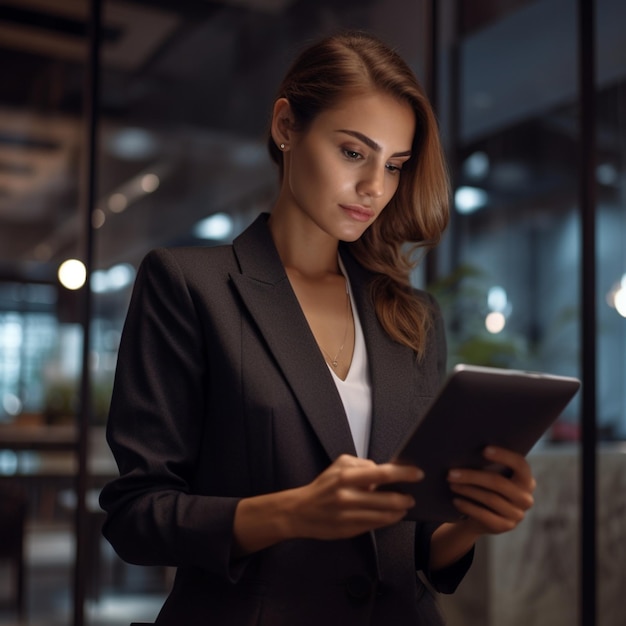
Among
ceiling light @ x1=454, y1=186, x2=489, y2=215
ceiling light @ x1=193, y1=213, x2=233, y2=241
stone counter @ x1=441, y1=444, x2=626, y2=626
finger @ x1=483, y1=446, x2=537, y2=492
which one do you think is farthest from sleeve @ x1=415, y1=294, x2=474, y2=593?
ceiling light @ x1=454, y1=186, x2=489, y2=215

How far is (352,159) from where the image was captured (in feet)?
4.78

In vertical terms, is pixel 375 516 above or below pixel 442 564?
above

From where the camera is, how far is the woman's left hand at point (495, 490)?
118cm

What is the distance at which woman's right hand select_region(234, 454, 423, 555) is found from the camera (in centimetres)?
108

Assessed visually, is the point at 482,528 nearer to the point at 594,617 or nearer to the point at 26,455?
the point at 594,617

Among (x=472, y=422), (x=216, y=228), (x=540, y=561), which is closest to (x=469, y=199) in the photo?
(x=216, y=228)

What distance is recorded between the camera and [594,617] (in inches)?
130

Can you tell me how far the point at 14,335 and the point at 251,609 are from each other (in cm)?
319

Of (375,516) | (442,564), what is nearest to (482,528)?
(442,564)

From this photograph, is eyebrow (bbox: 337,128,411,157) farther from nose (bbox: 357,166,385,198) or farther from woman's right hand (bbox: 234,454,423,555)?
woman's right hand (bbox: 234,454,423,555)

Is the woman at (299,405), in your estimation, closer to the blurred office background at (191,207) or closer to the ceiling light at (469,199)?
the blurred office background at (191,207)

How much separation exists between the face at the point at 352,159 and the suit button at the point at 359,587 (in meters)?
0.53

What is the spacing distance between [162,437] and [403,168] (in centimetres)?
67

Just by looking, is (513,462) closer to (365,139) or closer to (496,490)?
(496,490)
